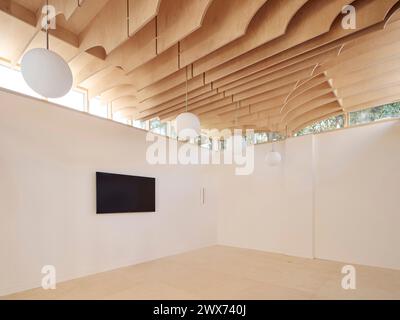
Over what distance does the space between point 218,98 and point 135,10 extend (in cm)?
285


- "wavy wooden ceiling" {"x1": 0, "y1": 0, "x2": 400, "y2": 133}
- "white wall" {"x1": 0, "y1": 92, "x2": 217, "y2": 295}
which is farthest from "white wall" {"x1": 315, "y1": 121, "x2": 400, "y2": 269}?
"white wall" {"x1": 0, "y1": 92, "x2": 217, "y2": 295}

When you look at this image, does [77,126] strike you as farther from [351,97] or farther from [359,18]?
[351,97]

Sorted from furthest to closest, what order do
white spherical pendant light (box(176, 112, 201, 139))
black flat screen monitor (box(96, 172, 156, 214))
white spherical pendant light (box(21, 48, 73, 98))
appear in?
black flat screen monitor (box(96, 172, 156, 214)), white spherical pendant light (box(176, 112, 201, 139)), white spherical pendant light (box(21, 48, 73, 98))

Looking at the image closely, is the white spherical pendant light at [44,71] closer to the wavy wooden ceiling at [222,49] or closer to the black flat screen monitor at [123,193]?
the wavy wooden ceiling at [222,49]

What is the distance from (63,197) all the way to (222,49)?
3538 mm

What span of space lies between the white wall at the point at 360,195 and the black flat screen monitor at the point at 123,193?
391 centimetres

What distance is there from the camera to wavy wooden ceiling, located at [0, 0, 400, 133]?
10.3 feet

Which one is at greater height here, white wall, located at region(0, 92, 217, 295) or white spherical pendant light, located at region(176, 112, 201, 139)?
white spherical pendant light, located at region(176, 112, 201, 139)

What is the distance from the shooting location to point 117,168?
5.47m

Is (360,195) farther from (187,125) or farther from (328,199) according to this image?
(187,125)

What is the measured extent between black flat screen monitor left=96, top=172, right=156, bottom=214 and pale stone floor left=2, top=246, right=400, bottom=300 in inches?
46.6

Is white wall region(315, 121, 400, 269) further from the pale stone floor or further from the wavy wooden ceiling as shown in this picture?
the wavy wooden ceiling

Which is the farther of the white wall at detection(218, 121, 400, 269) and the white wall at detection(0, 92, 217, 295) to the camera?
the white wall at detection(218, 121, 400, 269)

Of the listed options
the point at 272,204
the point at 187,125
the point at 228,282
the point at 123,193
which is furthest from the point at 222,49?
the point at 272,204
